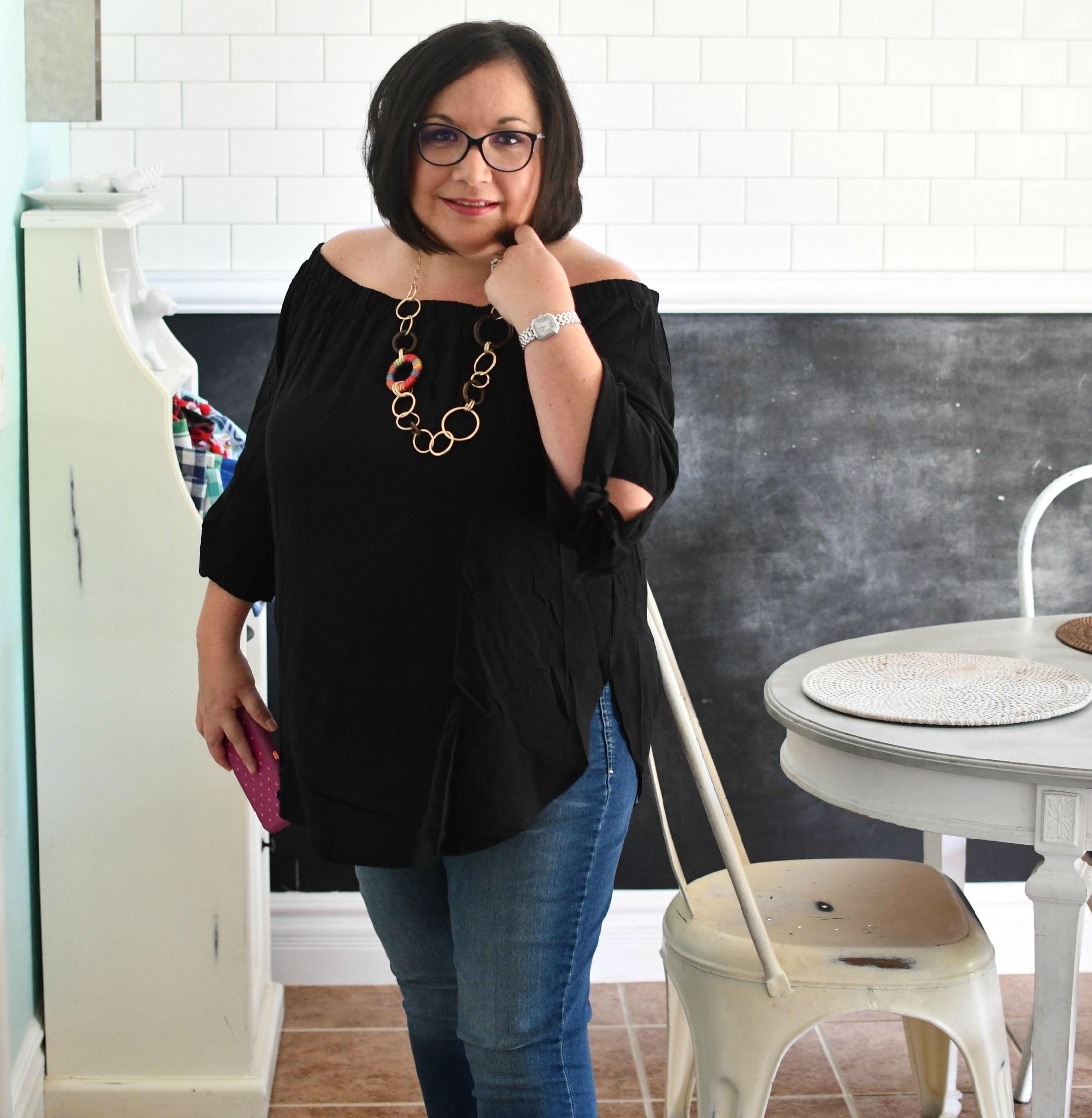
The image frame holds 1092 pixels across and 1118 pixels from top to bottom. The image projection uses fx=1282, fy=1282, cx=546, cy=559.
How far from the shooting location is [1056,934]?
5.32 ft

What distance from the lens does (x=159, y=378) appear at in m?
2.14

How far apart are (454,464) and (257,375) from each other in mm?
1502

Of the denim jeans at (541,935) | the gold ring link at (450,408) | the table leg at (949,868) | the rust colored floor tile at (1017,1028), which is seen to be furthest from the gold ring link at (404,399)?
the rust colored floor tile at (1017,1028)

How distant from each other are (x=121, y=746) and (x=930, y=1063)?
4.63ft

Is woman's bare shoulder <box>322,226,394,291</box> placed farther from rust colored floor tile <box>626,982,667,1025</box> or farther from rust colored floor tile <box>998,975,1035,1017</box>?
rust colored floor tile <box>998,975,1035,1017</box>

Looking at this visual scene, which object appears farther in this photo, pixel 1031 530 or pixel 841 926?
pixel 1031 530

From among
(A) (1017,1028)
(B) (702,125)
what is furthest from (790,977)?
(B) (702,125)

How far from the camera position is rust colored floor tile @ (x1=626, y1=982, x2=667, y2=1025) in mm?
2588

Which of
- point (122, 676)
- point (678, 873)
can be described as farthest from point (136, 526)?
point (678, 873)

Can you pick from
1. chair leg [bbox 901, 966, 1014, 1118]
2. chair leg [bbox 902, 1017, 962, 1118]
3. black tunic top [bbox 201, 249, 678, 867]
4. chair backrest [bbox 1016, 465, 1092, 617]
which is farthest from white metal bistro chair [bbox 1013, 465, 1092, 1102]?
black tunic top [bbox 201, 249, 678, 867]

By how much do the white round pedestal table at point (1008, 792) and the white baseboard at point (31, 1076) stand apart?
1355mm

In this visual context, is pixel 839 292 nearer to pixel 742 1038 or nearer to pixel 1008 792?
pixel 1008 792

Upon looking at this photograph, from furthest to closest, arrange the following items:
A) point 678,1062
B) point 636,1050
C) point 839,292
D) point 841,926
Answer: point 839,292, point 636,1050, point 678,1062, point 841,926

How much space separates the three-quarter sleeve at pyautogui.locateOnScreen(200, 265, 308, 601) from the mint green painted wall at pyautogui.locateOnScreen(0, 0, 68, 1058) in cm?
71
